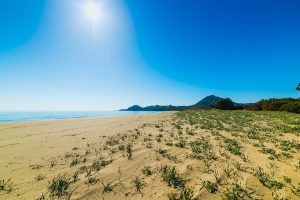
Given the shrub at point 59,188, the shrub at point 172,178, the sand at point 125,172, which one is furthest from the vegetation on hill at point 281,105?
the shrub at point 59,188

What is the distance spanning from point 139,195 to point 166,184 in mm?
843

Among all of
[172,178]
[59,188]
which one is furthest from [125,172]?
[59,188]

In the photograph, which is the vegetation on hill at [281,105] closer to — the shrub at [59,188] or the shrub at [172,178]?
the shrub at [172,178]

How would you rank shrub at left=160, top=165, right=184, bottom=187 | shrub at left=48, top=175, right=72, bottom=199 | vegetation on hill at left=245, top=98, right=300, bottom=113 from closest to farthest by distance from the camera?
1. shrub at left=48, top=175, right=72, bottom=199
2. shrub at left=160, top=165, right=184, bottom=187
3. vegetation on hill at left=245, top=98, right=300, bottom=113

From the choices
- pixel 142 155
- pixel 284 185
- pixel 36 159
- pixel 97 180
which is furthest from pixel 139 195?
pixel 36 159

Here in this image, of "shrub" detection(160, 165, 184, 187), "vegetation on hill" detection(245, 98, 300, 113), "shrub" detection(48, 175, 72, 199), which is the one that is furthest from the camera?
"vegetation on hill" detection(245, 98, 300, 113)

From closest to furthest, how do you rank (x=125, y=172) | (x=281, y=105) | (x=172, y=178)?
(x=172, y=178)
(x=125, y=172)
(x=281, y=105)

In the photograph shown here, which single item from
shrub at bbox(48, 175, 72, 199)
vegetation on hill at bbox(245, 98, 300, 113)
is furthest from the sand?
vegetation on hill at bbox(245, 98, 300, 113)

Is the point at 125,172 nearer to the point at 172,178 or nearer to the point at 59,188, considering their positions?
the point at 172,178

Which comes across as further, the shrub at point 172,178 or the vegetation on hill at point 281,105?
the vegetation on hill at point 281,105

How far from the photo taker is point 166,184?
436 centimetres

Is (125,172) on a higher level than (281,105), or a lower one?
lower

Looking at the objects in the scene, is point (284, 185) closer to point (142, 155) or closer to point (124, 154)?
point (142, 155)

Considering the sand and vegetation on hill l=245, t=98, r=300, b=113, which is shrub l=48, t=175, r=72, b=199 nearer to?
the sand
